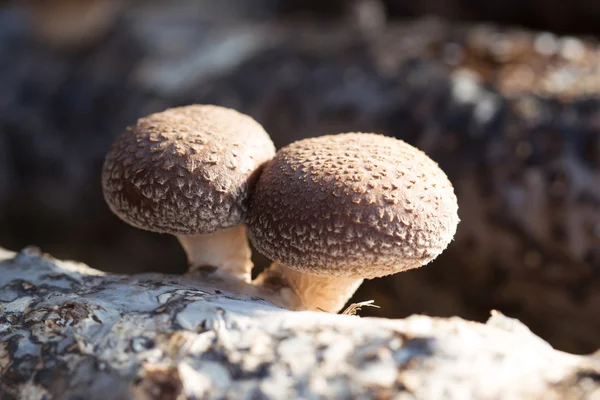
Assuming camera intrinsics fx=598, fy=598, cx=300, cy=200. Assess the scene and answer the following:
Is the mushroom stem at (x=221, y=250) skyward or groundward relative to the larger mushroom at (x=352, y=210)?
groundward

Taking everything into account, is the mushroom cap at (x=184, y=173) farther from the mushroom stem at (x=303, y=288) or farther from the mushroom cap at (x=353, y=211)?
the mushroom stem at (x=303, y=288)

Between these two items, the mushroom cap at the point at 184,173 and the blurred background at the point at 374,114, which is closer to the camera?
the mushroom cap at the point at 184,173

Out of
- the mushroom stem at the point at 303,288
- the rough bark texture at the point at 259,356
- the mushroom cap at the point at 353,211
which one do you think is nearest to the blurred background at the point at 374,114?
the mushroom stem at the point at 303,288

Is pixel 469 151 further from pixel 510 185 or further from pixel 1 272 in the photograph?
pixel 1 272

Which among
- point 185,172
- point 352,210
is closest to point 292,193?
point 352,210

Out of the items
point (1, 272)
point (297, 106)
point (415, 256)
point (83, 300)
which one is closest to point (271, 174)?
point (415, 256)

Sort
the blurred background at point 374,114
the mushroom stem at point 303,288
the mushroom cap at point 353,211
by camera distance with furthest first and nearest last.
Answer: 1. the blurred background at point 374,114
2. the mushroom stem at point 303,288
3. the mushroom cap at point 353,211

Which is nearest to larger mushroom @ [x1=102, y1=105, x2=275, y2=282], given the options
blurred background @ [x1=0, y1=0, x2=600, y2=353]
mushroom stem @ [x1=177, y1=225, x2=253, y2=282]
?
mushroom stem @ [x1=177, y1=225, x2=253, y2=282]

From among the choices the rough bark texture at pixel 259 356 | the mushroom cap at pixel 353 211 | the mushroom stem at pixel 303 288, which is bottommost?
the mushroom stem at pixel 303 288
